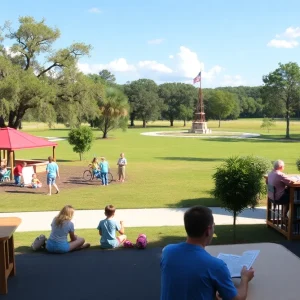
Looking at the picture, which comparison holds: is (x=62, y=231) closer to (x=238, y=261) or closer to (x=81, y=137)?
Result: (x=238, y=261)

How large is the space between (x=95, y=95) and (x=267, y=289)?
25.7 meters

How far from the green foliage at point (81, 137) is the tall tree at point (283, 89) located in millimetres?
36336

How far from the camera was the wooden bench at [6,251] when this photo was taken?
6465 mm

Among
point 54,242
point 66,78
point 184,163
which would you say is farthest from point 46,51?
point 54,242

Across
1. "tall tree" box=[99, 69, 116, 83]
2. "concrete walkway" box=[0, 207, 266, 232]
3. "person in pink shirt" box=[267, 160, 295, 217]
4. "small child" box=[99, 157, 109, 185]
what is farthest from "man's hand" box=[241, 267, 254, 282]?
"tall tree" box=[99, 69, 116, 83]

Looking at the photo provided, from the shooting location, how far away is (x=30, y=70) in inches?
1038

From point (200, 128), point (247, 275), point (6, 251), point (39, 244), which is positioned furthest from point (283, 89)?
point (247, 275)

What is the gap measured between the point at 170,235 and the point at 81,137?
779 inches

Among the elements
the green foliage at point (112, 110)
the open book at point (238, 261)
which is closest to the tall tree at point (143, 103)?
the green foliage at point (112, 110)

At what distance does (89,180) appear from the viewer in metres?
20.4

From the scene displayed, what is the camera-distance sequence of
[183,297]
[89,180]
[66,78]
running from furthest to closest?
[66,78], [89,180], [183,297]

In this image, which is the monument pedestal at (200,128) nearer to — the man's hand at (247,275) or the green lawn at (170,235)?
the green lawn at (170,235)

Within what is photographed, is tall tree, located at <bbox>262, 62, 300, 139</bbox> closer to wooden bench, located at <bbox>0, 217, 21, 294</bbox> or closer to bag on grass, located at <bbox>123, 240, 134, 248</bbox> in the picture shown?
bag on grass, located at <bbox>123, 240, 134, 248</bbox>

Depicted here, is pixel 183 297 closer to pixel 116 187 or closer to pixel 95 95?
pixel 116 187
